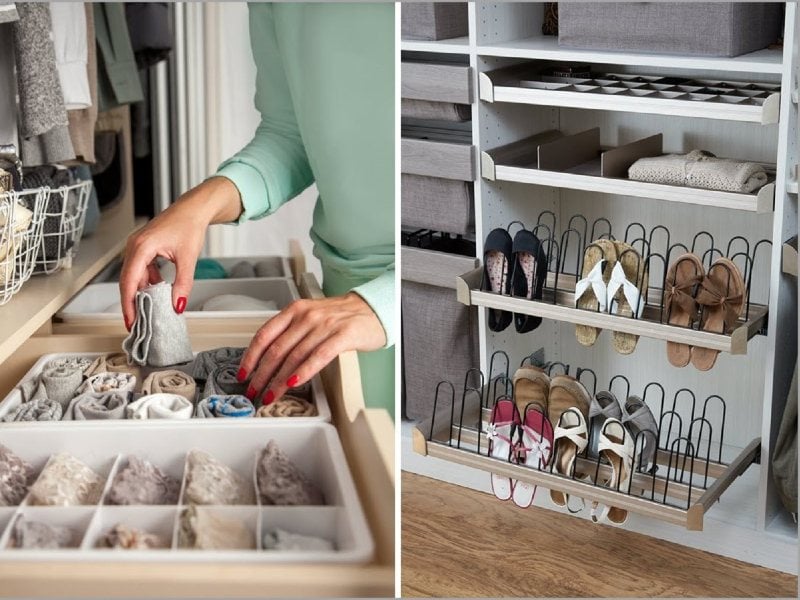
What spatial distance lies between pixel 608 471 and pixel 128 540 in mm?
1293

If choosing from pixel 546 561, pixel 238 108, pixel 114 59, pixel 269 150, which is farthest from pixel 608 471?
pixel 238 108

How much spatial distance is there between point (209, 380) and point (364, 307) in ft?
0.64

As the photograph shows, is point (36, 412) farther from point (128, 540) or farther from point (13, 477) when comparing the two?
point (128, 540)

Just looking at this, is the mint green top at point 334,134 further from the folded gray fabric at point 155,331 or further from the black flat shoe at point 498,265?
the black flat shoe at point 498,265

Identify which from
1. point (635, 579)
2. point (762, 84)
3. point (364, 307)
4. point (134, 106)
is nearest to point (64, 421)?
point (364, 307)

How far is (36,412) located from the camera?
959 mm

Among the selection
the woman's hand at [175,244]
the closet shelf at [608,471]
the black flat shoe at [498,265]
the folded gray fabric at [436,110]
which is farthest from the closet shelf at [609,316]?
the woman's hand at [175,244]

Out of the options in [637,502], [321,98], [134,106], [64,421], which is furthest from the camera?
[134,106]

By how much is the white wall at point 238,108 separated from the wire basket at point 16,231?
1.51 meters

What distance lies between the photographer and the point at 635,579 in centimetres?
178

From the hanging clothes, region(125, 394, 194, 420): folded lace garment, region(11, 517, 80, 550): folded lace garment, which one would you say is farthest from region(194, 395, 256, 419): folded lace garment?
the hanging clothes

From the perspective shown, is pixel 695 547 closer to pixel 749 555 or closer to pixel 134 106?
pixel 749 555

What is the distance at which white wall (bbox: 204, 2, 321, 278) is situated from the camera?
2.94 m

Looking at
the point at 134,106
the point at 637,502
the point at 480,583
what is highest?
the point at 134,106
